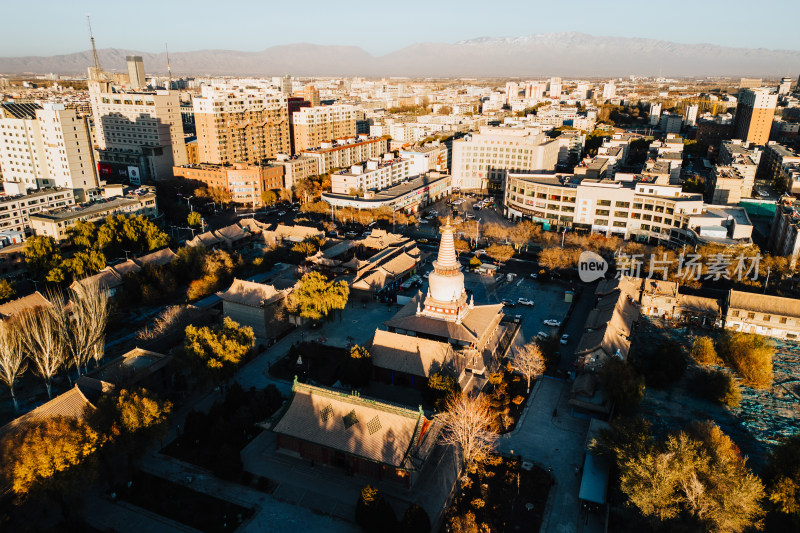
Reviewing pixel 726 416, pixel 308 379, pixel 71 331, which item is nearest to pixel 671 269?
pixel 726 416

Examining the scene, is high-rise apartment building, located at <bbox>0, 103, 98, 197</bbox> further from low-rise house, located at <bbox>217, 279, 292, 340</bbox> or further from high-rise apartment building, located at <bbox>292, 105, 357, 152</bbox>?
high-rise apartment building, located at <bbox>292, 105, 357, 152</bbox>

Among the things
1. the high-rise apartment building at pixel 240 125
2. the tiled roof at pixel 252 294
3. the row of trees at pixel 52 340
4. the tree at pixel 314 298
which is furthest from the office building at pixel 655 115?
the row of trees at pixel 52 340

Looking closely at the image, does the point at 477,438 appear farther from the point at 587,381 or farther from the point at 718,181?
the point at 718,181

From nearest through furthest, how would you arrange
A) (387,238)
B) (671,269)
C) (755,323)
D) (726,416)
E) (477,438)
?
1. (477,438)
2. (726,416)
3. (755,323)
4. (671,269)
5. (387,238)

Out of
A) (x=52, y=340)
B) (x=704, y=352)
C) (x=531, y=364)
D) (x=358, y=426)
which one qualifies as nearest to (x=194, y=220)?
(x=52, y=340)

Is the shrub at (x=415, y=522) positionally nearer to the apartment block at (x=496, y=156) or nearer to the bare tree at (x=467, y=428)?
the bare tree at (x=467, y=428)

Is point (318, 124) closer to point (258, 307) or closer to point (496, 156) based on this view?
point (496, 156)

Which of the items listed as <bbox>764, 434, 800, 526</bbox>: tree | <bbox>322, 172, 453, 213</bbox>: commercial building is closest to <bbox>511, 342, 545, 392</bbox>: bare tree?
<bbox>764, 434, 800, 526</bbox>: tree
